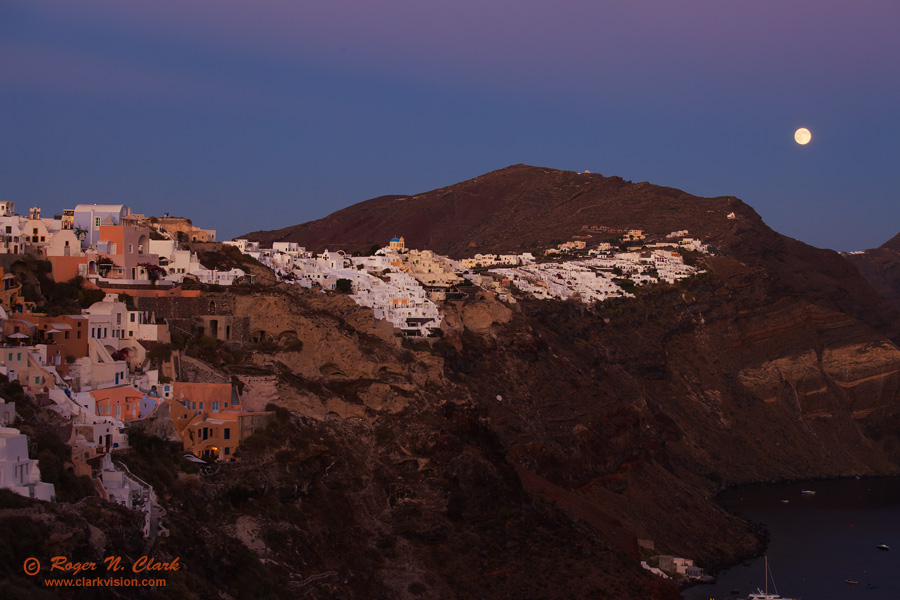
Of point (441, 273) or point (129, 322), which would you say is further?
point (441, 273)

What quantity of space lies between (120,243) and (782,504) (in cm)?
5202

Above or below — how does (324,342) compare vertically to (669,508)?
above

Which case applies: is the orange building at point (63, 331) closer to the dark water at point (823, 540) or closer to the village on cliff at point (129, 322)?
Answer: the village on cliff at point (129, 322)

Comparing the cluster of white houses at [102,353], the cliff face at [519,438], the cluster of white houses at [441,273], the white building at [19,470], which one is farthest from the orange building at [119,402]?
the cluster of white houses at [441,273]

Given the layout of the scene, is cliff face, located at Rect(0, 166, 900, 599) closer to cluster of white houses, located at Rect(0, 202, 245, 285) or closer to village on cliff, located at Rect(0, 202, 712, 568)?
village on cliff, located at Rect(0, 202, 712, 568)

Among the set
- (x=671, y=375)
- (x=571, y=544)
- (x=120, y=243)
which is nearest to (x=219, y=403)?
(x=120, y=243)

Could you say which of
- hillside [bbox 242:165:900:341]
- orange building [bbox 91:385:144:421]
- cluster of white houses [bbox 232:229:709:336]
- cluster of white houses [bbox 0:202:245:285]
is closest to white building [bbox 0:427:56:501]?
orange building [bbox 91:385:144:421]

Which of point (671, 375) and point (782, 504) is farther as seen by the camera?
point (671, 375)

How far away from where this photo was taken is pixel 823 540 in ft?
257

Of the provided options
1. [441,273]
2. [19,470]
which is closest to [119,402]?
[19,470]

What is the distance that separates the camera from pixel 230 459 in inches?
1868

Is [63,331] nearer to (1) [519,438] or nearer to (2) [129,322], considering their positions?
(2) [129,322]

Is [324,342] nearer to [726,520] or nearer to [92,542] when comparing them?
[92,542]

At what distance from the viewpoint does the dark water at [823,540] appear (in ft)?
218
